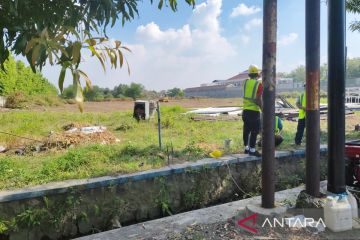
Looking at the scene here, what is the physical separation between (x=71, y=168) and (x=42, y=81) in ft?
76.7

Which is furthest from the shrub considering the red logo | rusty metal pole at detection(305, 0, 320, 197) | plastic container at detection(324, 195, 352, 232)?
plastic container at detection(324, 195, 352, 232)

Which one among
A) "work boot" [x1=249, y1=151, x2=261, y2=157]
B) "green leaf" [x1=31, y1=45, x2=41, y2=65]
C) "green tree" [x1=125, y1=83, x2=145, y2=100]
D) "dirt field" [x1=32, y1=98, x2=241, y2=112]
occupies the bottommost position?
"work boot" [x1=249, y1=151, x2=261, y2=157]

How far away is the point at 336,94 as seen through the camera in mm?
3912

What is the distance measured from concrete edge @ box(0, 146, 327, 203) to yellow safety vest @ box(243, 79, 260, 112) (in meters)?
1.01

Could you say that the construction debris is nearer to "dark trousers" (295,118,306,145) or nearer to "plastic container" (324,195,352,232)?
"dark trousers" (295,118,306,145)

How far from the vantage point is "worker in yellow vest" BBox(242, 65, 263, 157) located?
6.68 meters

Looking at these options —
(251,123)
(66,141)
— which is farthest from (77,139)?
(251,123)

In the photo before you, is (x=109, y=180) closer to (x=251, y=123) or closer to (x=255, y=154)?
(x=255, y=154)

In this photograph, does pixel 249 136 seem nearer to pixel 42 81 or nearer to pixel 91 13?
pixel 91 13

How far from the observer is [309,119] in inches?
164

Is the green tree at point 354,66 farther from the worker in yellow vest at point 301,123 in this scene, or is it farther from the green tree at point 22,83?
the worker in yellow vest at point 301,123

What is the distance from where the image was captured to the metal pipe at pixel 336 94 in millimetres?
3812

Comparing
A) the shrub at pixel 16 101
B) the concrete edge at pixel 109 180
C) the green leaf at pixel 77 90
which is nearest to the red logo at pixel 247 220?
the concrete edge at pixel 109 180

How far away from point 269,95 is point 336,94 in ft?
2.53
